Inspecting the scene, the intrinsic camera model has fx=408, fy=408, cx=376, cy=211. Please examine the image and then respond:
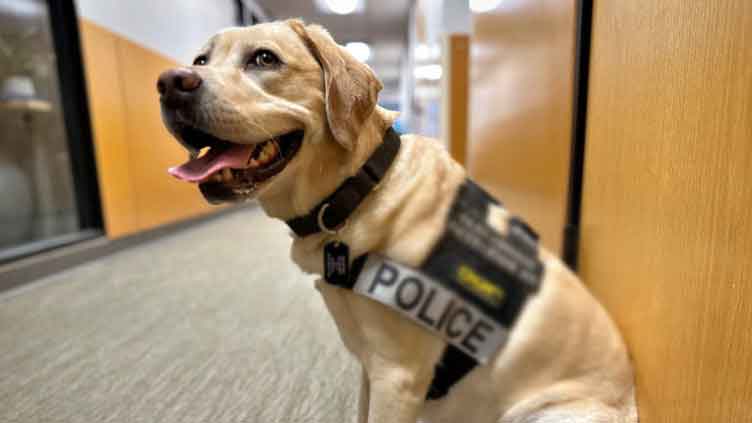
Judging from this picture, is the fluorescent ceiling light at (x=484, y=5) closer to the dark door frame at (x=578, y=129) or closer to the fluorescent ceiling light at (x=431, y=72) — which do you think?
the dark door frame at (x=578, y=129)

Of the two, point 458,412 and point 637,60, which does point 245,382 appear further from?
point 637,60

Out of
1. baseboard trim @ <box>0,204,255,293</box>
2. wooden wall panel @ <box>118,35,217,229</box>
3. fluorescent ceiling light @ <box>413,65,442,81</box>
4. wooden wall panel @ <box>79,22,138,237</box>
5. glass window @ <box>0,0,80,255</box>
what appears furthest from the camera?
fluorescent ceiling light @ <box>413,65,442,81</box>

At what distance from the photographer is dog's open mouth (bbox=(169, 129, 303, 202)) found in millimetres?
566

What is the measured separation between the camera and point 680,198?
0.55 metres

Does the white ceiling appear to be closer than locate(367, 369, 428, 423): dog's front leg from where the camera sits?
No

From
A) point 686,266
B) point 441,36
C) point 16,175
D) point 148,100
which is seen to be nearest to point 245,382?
point 686,266

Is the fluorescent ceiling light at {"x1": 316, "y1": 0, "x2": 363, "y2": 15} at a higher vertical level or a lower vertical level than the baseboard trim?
higher

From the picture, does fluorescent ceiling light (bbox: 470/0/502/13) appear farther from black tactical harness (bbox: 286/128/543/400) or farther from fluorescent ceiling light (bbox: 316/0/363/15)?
fluorescent ceiling light (bbox: 316/0/363/15)

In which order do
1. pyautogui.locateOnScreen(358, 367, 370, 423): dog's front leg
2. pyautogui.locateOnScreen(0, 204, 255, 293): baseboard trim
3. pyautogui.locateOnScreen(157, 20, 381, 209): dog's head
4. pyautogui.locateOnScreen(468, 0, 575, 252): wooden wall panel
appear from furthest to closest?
pyautogui.locateOnScreen(0, 204, 255, 293): baseboard trim
pyautogui.locateOnScreen(468, 0, 575, 252): wooden wall panel
pyautogui.locateOnScreen(358, 367, 370, 423): dog's front leg
pyautogui.locateOnScreen(157, 20, 381, 209): dog's head

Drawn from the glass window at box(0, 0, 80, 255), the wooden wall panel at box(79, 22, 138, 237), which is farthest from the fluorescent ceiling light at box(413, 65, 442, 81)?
the glass window at box(0, 0, 80, 255)

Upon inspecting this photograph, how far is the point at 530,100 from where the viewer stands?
1.39 meters

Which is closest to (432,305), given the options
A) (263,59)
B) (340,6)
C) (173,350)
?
(263,59)

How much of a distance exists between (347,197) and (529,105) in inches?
40.8

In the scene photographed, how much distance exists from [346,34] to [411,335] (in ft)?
29.6
